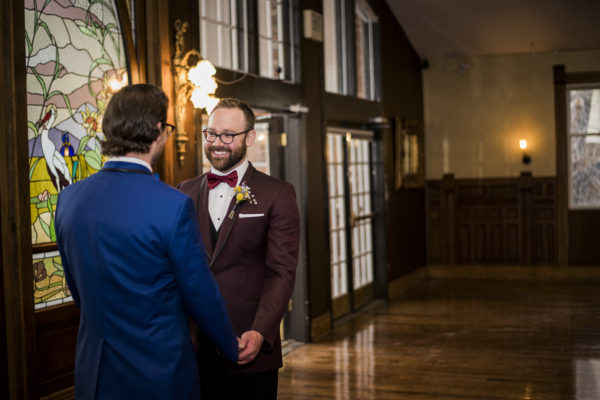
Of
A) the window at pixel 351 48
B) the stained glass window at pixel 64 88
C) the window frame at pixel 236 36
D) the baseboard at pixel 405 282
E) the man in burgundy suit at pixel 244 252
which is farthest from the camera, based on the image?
the baseboard at pixel 405 282

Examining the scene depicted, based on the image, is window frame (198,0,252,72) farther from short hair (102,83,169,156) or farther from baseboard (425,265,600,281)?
baseboard (425,265,600,281)

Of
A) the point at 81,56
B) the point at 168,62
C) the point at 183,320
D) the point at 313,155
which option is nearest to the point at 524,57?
the point at 313,155

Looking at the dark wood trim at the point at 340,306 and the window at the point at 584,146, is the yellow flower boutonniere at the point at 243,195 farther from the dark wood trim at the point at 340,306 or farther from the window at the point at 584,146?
the window at the point at 584,146

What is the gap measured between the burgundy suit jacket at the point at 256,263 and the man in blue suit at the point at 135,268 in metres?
0.45

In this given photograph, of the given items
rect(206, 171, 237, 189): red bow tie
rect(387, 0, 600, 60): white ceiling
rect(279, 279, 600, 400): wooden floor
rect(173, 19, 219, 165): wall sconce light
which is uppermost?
rect(387, 0, 600, 60): white ceiling

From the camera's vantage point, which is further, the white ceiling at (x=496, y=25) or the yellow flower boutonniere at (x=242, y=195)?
the white ceiling at (x=496, y=25)

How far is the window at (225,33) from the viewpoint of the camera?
16.3 feet

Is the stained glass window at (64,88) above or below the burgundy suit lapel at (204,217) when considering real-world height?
above

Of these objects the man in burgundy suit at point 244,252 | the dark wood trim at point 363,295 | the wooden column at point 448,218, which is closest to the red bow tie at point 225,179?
the man in burgundy suit at point 244,252

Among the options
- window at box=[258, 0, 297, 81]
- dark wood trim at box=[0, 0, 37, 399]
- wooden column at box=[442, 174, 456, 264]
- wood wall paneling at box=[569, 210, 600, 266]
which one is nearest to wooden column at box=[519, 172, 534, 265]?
wood wall paneling at box=[569, 210, 600, 266]

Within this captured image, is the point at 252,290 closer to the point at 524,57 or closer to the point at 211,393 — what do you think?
the point at 211,393

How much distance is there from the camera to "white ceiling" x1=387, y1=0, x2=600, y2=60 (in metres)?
8.59

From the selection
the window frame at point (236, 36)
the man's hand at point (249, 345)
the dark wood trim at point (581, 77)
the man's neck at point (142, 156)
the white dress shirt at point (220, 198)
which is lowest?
the man's hand at point (249, 345)

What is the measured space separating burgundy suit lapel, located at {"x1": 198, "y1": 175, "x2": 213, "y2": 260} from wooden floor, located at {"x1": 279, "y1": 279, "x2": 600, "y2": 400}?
8.29 ft
